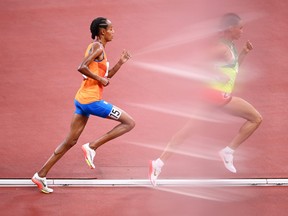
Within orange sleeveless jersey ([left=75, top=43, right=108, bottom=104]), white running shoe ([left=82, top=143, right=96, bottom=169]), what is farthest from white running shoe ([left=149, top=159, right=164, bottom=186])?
orange sleeveless jersey ([left=75, top=43, right=108, bottom=104])

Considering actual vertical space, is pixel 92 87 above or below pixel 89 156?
above

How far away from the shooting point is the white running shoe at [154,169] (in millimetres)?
8977

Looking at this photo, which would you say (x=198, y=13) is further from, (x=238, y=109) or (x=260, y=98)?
(x=238, y=109)

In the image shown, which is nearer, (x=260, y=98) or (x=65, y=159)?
(x=65, y=159)

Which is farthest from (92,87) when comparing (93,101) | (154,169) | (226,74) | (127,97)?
(127,97)

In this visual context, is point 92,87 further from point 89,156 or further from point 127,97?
point 127,97

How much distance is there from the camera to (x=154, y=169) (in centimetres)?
898

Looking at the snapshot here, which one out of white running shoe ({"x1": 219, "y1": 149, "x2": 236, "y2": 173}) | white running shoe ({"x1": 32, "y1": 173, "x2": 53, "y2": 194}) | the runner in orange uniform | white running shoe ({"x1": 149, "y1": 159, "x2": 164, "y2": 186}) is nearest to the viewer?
the runner in orange uniform

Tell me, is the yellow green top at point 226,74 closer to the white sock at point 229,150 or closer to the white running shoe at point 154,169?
the white sock at point 229,150

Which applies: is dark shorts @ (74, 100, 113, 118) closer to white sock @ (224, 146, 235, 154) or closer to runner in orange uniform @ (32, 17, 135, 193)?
runner in orange uniform @ (32, 17, 135, 193)

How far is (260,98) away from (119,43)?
2.86 meters

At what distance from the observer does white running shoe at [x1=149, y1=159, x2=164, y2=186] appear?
29.5ft

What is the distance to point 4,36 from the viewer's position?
12.6 meters

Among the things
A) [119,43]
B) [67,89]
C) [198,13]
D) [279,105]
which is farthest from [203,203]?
[198,13]
